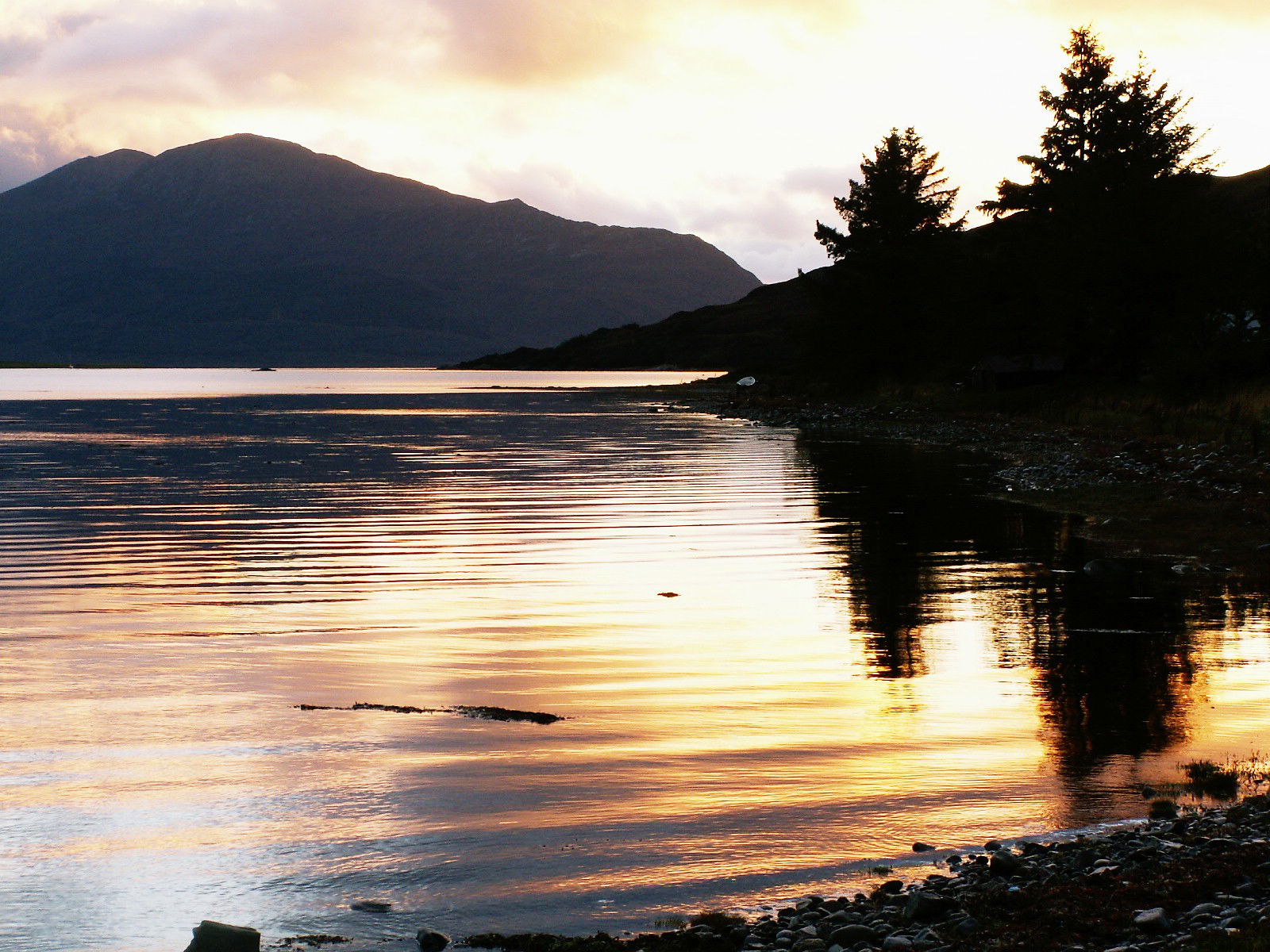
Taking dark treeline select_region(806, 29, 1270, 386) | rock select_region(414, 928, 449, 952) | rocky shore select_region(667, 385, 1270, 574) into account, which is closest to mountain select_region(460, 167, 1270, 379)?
dark treeline select_region(806, 29, 1270, 386)

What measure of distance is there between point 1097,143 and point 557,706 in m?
67.2

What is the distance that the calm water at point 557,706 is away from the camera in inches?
355

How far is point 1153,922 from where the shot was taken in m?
7.43

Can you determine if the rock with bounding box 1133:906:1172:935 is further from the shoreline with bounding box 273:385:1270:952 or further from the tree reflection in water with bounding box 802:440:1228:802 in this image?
the tree reflection in water with bounding box 802:440:1228:802

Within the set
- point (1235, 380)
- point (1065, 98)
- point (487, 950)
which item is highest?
point (1065, 98)

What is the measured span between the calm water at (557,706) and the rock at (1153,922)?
2028 millimetres

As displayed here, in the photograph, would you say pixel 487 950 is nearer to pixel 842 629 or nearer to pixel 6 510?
pixel 842 629

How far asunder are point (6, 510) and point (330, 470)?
1423cm

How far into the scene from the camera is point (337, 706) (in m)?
13.3

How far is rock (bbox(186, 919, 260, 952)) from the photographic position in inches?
284

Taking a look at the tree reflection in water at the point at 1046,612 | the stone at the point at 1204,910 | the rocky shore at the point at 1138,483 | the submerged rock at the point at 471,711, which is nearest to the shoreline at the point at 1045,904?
the stone at the point at 1204,910

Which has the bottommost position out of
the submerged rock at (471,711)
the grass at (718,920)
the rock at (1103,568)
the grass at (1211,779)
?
the grass at (718,920)

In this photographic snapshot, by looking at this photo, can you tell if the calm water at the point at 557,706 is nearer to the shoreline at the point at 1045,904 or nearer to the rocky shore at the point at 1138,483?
the shoreline at the point at 1045,904

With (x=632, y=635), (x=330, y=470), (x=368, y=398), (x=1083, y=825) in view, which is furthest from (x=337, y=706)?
(x=368, y=398)
